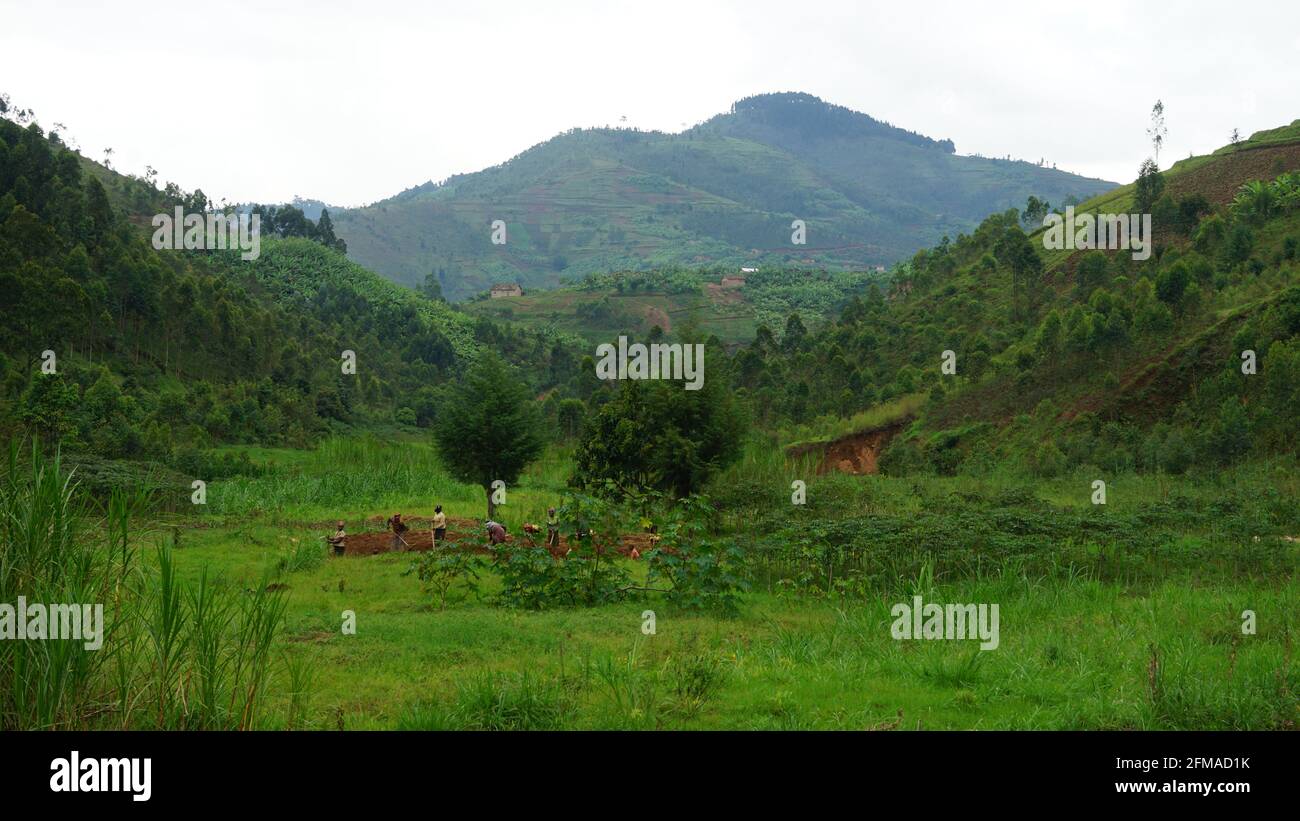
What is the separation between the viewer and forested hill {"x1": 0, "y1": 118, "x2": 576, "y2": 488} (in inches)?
1052

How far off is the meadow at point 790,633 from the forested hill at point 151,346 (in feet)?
27.6

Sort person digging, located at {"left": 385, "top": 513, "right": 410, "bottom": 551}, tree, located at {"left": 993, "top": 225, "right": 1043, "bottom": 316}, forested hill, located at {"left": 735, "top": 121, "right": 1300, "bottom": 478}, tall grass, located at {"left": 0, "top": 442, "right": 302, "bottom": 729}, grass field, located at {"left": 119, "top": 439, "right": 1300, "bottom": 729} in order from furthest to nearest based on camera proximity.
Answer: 1. tree, located at {"left": 993, "top": 225, "right": 1043, "bottom": 316}
2. forested hill, located at {"left": 735, "top": 121, "right": 1300, "bottom": 478}
3. person digging, located at {"left": 385, "top": 513, "right": 410, "bottom": 551}
4. grass field, located at {"left": 119, "top": 439, "right": 1300, "bottom": 729}
5. tall grass, located at {"left": 0, "top": 442, "right": 302, "bottom": 729}

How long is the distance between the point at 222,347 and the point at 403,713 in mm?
38797

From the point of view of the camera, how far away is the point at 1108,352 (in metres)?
30.0

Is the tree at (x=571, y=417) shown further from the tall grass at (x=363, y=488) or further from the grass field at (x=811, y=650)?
the grass field at (x=811, y=650)

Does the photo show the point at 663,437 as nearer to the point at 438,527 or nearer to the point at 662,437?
the point at 662,437

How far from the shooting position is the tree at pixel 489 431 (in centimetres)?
2119

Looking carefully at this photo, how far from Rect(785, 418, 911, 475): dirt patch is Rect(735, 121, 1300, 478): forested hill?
0.51 meters

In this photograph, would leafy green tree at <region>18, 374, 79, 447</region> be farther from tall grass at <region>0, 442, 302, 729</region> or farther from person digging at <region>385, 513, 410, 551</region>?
tall grass at <region>0, 442, 302, 729</region>

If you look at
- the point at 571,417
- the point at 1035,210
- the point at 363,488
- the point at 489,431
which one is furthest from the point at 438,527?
the point at 1035,210

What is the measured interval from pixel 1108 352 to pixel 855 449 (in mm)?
8668

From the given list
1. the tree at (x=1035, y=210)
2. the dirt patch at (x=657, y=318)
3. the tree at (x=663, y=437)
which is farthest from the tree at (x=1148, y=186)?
the dirt patch at (x=657, y=318)

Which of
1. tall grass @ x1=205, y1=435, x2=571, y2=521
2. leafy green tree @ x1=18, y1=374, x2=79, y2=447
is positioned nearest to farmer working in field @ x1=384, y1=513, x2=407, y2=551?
tall grass @ x1=205, y1=435, x2=571, y2=521
